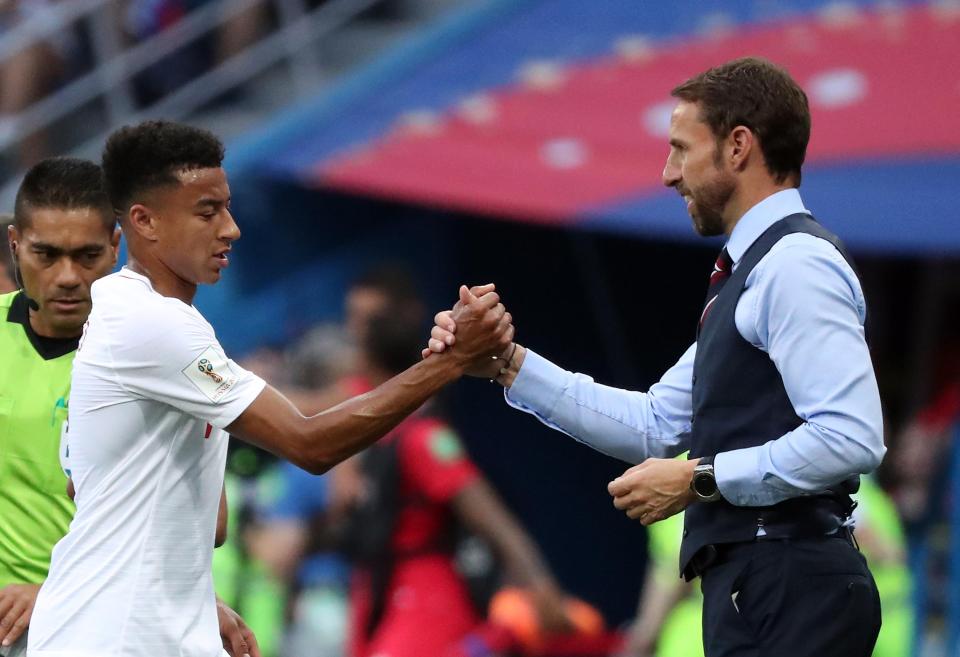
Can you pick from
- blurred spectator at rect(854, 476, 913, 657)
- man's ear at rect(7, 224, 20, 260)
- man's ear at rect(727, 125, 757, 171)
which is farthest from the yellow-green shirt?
blurred spectator at rect(854, 476, 913, 657)

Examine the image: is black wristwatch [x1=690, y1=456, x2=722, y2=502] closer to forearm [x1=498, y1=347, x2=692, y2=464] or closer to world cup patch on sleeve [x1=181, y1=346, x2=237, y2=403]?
forearm [x1=498, y1=347, x2=692, y2=464]

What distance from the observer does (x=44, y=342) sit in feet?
14.4

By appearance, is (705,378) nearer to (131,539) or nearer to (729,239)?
(729,239)

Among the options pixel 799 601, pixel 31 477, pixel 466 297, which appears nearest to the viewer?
pixel 799 601

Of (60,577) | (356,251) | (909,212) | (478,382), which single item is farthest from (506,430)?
(60,577)

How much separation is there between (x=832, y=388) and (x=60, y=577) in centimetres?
171

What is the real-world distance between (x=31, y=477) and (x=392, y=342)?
2.58 metres

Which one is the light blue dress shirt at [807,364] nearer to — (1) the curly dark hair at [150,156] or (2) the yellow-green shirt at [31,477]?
(1) the curly dark hair at [150,156]

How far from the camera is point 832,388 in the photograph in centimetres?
348

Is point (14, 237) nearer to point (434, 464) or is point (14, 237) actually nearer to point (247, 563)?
point (434, 464)

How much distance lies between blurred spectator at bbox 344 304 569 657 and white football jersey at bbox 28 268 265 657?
2833 mm

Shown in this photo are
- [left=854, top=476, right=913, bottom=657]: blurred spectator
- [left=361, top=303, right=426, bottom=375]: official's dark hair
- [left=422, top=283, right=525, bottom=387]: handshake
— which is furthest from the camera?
[left=854, top=476, right=913, bottom=657]: blurred spectator

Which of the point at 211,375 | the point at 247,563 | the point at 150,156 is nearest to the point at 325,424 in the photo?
the point at 211,375

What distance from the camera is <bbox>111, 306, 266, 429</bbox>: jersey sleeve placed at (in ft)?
11.8
